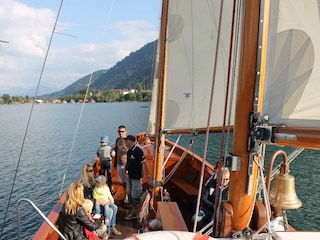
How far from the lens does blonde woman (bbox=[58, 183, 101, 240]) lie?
362 cm

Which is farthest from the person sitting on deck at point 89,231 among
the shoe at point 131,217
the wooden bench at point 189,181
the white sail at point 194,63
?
the wooden bench at point 189,181

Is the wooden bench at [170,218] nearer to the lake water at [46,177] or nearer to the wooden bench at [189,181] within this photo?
the lake water at [46,177]

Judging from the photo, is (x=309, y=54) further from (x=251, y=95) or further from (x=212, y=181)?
(x=212, y=181)

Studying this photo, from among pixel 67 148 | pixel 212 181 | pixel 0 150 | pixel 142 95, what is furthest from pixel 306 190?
pixel 142 95

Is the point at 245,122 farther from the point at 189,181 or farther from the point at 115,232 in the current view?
the point at 189,181

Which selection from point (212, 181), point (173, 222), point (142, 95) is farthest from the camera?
point (142, 95)

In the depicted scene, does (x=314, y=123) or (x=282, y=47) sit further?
(x=282, y=47)

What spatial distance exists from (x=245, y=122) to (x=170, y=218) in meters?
1.59

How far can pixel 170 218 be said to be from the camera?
121 inches

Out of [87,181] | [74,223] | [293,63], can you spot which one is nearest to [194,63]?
[87,181]

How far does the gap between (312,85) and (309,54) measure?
20 cm

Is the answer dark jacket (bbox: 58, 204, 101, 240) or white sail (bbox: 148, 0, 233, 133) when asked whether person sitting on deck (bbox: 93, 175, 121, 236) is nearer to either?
dark jacket (bbox: 58, 204, 101, 240)

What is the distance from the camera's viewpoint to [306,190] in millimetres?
11719

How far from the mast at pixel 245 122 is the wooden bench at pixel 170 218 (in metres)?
0.95
